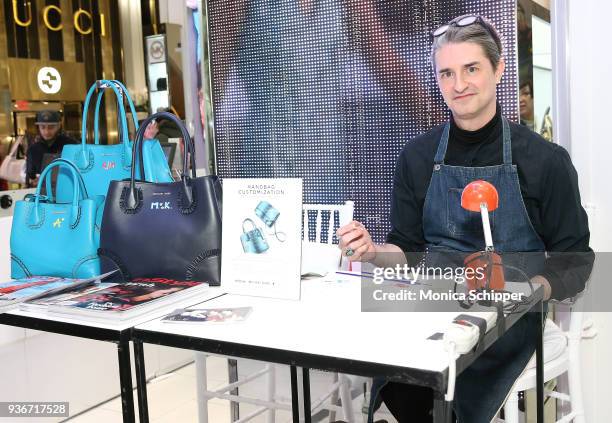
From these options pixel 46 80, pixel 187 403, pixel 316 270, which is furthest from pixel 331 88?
pixel 46 80

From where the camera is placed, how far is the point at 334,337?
3.85 ft

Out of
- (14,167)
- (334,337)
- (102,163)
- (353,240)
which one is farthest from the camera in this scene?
(14,167)

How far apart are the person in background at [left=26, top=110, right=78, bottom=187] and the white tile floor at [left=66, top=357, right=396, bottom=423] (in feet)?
5.02

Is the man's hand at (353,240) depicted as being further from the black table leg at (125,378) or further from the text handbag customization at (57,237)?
the text handbag customization at (57,237)

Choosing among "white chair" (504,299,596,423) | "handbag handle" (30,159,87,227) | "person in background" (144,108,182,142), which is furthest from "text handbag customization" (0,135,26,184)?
"white chair" (504,299,596,423)

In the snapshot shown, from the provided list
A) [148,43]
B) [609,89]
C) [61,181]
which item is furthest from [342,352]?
[148,43]

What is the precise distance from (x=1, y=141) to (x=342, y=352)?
139 inches

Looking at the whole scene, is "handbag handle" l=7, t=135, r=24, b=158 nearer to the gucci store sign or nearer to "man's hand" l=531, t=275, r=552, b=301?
the gucci store sign

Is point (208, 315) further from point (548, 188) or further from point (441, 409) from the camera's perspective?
Answer: point (548, 188)

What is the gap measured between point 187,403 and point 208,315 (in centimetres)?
200

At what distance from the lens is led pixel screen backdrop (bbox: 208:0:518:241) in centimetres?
231

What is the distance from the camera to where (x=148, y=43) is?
179 inches

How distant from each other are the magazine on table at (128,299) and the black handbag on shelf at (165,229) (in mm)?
60

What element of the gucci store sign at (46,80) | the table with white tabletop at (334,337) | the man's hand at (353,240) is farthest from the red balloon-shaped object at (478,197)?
the gucci store sign at (46,80)
